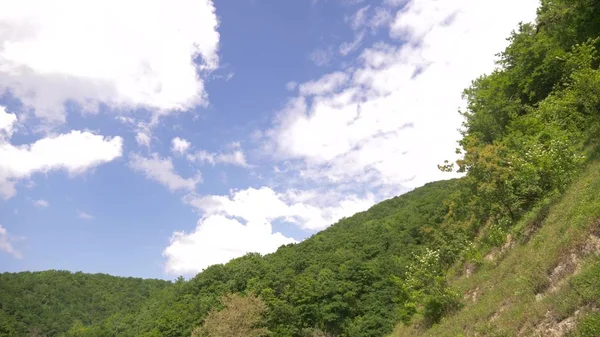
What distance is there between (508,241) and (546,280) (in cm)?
823

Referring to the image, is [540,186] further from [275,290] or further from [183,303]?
[183,303]

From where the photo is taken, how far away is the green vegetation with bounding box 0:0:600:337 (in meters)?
11.3

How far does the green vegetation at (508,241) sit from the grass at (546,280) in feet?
0.14

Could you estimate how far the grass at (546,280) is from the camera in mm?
9164

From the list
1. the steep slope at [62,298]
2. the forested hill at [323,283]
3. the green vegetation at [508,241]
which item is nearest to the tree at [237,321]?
the green vegetation at [508,241]

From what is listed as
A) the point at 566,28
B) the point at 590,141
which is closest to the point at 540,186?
the point at 590,141

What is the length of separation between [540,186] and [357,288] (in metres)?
60.5

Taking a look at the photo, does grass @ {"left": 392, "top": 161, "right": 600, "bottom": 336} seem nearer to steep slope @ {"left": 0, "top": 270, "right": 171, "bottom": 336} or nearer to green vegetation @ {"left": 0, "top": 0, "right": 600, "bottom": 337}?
green vegetation @ {"left": 0, "top": 0, "right": 600, "bottom": 337}

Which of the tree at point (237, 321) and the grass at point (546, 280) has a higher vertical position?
the tree at point (237, 321)

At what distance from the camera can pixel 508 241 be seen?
62.5 feet

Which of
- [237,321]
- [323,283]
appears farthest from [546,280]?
[323,283]

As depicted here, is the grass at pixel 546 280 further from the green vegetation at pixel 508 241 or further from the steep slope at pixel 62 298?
the steep slope at pixel 62 298

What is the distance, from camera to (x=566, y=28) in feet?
83.7

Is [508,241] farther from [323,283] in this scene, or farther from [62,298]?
[62,298]
